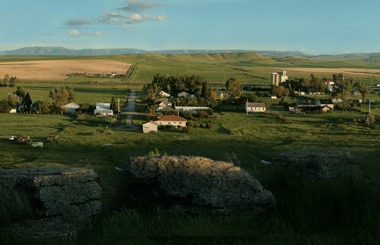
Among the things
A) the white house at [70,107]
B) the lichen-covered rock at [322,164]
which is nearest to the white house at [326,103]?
the white house at [70,107]

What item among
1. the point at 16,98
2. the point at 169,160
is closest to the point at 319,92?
the point at 16,98

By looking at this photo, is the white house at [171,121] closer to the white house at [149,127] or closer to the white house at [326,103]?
the white house at [149,127]

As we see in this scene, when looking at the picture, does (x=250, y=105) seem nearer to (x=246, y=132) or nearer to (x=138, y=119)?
(x=138, y=119)

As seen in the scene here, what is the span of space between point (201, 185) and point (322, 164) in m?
3.37

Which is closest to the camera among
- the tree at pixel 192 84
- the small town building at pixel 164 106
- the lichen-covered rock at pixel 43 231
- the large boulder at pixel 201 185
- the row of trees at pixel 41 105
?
the lichen-covered rock at pixel 43 231

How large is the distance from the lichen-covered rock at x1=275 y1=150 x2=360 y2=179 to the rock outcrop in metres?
4.61

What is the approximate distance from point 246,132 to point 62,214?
46.1 meters

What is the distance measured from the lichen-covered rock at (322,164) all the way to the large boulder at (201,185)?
2.29m

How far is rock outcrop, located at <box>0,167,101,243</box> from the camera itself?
707cm

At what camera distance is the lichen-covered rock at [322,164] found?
983 centimetres

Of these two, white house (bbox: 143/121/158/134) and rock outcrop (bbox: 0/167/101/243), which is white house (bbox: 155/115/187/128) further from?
rock outcrop (bbox: 0/167/101/243)

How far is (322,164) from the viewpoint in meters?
9.98

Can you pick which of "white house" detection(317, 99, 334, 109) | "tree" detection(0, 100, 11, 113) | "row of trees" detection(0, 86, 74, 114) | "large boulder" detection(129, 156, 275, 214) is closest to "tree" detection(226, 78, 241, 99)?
"white house" detection(317, 99, 334, 109)

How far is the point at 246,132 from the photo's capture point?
5275cm
